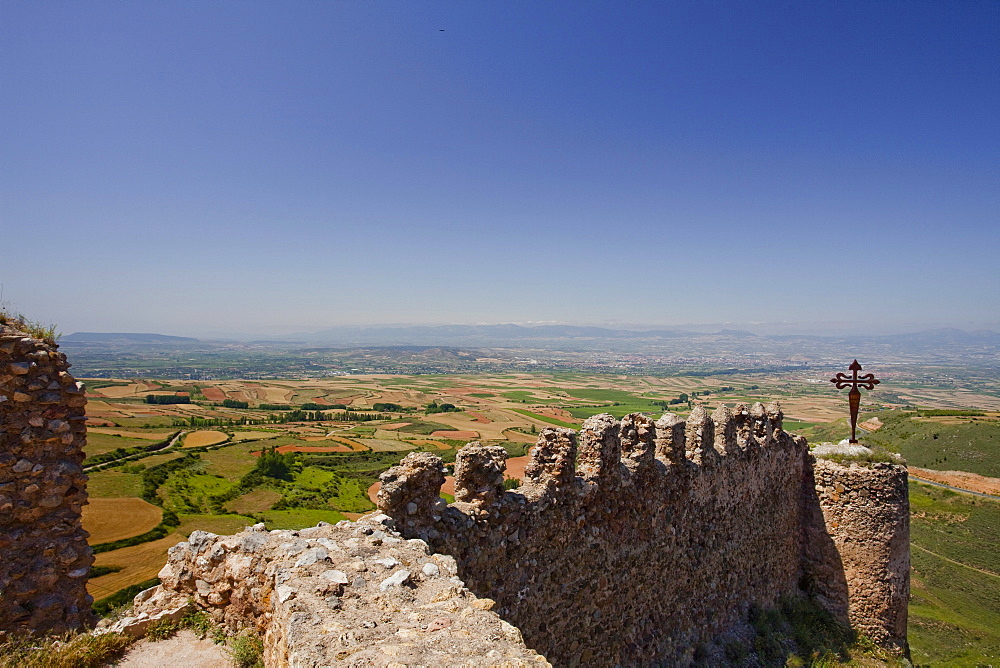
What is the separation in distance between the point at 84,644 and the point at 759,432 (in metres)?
11.2

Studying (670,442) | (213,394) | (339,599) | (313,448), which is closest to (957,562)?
(670,442)

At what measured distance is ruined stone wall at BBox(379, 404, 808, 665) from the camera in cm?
552

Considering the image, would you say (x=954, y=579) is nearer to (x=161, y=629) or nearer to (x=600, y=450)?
(x=600, y=450)

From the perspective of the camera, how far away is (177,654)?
13.8 ft

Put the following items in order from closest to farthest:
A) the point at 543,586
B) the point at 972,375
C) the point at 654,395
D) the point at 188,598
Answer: the point at 188,598, the point at 543,586, the point at 654,395, the point at 972,375

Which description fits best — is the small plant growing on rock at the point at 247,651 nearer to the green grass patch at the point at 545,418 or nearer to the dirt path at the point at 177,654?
the dirt path at the point at 177,654

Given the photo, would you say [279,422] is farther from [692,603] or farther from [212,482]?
[692,603]

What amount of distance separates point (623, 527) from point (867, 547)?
7.07 m

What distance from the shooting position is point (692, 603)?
344 inches

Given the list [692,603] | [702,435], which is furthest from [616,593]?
[702,435]

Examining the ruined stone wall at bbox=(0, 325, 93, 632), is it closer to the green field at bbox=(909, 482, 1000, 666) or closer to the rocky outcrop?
the rocky outcrop

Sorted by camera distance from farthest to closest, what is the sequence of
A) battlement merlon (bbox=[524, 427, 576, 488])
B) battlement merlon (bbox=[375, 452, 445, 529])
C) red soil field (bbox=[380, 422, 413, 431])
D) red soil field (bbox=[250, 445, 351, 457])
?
red soil field (bbox=[380, 422, 413, 431])
red soil field (bbox=[250, 445, 351, 457])
battlement merlon (bbox=[524, 427, 576, 488])
battlement merlon (bbox=[375, 452, 445, 529])

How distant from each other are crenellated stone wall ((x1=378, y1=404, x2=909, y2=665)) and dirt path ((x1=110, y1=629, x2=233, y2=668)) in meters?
1.80

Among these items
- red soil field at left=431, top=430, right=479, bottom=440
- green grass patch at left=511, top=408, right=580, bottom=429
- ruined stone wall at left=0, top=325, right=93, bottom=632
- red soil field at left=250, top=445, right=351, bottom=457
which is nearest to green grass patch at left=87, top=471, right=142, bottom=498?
red soil field at left=250, top=445, right=351, bottom=457
